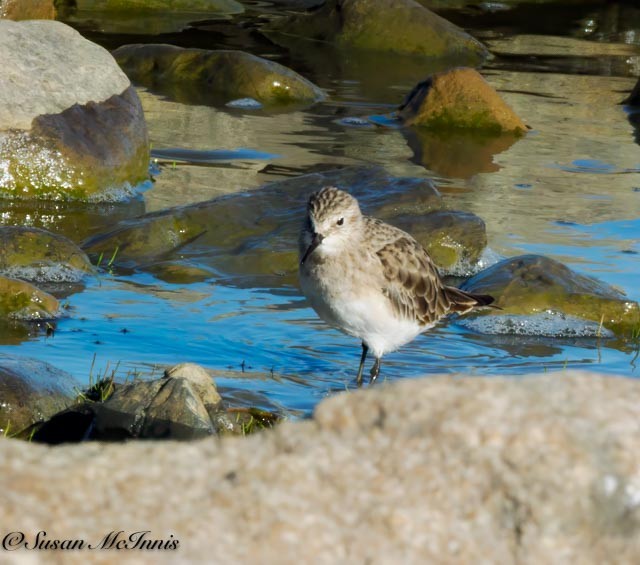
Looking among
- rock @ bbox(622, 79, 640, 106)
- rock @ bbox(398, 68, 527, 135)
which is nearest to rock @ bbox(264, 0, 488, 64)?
rock @ bbox(622, 79, 640, 106)

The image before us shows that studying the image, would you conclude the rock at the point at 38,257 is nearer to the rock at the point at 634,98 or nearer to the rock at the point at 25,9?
the rock at the point at 25,9

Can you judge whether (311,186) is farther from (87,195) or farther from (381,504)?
(381,504)

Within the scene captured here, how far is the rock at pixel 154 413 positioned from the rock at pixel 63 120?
530 centimetres

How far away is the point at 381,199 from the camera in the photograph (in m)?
9.96

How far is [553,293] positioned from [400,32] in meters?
11.6

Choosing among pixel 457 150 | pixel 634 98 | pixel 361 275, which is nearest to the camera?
pixel 361 275

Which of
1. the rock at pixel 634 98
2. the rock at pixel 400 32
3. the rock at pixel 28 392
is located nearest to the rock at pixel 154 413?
the rock at pixel 28 392

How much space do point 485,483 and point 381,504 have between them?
0.81 ft

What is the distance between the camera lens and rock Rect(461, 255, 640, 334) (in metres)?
8.12

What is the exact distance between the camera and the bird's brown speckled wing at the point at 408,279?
22.1 feet

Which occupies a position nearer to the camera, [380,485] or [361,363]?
[380,485]

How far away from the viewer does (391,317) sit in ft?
22.0

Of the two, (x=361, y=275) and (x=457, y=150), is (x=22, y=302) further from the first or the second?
(x=457, y=150)

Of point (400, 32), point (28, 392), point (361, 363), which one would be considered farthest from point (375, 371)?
point (400, 32)
